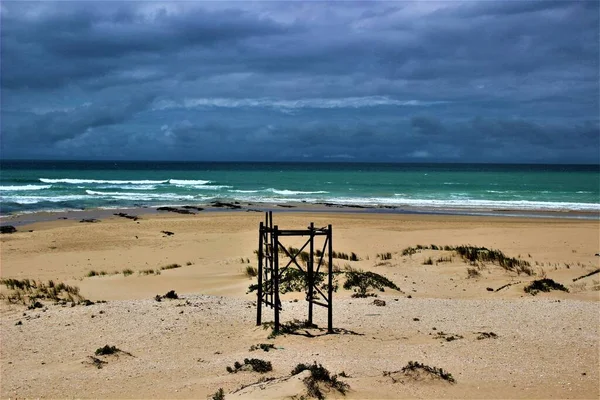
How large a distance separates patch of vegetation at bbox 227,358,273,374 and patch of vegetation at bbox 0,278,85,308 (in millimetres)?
6232

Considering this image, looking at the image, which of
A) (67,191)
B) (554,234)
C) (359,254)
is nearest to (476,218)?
(554,234)

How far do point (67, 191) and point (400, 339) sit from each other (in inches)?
2082

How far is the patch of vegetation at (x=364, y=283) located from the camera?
1477 centimetres

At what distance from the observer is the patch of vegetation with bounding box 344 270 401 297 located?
48.5ft

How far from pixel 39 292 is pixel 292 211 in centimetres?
2894

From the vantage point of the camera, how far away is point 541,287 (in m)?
15.1

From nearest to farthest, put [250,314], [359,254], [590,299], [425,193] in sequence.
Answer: [250,314]
[590,299]
[359,254]
[425,193]

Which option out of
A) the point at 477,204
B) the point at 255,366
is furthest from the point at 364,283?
the point at 477,204

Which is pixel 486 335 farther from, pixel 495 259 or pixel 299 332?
pixel 495 259


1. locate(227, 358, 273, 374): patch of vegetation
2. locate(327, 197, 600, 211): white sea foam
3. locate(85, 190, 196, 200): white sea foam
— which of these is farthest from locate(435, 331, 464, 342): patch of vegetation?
locate(85, 190, 196, 200): white sea foam

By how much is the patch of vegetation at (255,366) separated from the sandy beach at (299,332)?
129mm

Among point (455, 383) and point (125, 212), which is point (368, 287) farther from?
point (125, 212)

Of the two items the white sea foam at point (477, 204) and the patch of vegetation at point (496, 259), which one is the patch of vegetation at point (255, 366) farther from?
the white sea foam at point (477, 204)

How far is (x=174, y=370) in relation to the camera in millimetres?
9367
